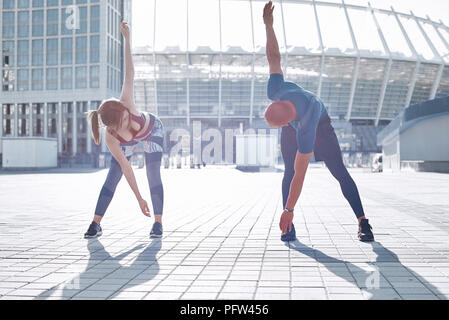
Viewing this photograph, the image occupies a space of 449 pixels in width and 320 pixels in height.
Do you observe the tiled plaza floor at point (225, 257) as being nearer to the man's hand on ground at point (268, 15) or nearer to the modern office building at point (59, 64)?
the man's hand on ground at point (268, 15)

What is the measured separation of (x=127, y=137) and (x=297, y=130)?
1.55m

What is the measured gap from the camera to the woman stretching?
4.23 m

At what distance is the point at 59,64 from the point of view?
2330 inches

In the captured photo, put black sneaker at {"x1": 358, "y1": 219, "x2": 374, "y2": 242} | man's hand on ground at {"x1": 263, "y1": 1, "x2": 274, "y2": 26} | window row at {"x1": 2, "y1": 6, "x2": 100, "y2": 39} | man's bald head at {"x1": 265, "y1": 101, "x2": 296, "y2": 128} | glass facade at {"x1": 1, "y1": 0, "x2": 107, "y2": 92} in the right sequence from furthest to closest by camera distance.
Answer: glass facade at {"x1": 1, "y1": 0, "x2": 107, "y2": 92}
window row at {"x1": 2, "y1": 6, "x2": 100, "y2": 39}
black sneaker at {"x1": 358, "y1": 219, "x2": 374, "y2": 242}
man's hand on ground at {"x1": 263, "y1": 1, "x2": 274, "y2": 26}
man's bald head at {"x1": 265, "y1": 101, "x2": 296, "y2": 128}

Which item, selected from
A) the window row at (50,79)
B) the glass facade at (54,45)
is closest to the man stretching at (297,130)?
the glass facade at (54,45)

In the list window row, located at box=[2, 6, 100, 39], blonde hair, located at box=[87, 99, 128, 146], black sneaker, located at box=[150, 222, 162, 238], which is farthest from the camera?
window row, located at box=[2, 6, 100, 39]

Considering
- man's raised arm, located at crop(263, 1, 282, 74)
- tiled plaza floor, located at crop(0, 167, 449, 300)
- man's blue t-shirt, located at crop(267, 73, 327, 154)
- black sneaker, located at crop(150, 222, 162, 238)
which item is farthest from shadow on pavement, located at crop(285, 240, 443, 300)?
man's raised arm, located at crop(263, 1, 282, 74)

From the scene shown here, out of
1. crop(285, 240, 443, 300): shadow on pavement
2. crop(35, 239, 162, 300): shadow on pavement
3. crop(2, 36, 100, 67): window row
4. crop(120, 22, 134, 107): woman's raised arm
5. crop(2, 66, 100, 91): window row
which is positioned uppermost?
crop(2, 36, 100, 67): window row

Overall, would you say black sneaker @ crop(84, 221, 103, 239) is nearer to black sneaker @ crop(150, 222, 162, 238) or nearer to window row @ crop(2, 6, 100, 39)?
black sneaker @ crop(150, 222, 162, 238)

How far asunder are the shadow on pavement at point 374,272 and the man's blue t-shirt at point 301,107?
35.7 inches

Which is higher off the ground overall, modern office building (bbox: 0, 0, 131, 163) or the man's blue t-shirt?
modern office building (bbox: 0, 0, 131, 163)

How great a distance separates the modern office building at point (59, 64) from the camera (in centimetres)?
5716
